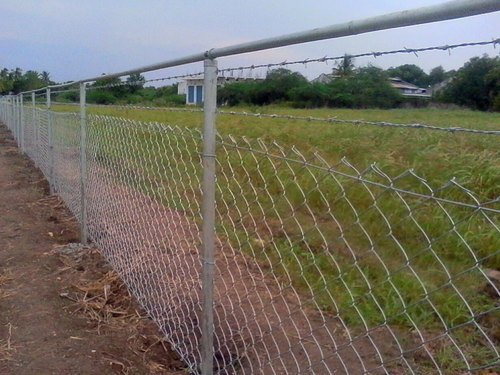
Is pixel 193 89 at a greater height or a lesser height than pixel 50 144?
greater

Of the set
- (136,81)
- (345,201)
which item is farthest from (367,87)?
(136,81)

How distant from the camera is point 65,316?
12.6ft

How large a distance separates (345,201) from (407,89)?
90 cm

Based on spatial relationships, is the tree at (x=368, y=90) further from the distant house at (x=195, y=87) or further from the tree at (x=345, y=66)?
the distant house at (x=195, y=87)

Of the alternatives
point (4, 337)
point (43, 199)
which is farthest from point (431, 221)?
point (43, 199)

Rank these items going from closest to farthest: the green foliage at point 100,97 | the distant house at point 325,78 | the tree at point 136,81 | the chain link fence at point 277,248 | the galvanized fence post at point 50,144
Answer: the distant house at point 325,78, the chain link fence at point 277,248, the tree at point 136,81, the green foliage at point 100,97, the galvanized fence post at point 50,144

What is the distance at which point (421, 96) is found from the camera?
5.30 feet

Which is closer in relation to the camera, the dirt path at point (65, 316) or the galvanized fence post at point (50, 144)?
the dirt path at point (65, 316)

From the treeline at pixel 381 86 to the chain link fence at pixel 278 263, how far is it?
0.27 m

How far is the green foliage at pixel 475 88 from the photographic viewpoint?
1530 mm

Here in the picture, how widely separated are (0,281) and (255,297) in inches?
78.3

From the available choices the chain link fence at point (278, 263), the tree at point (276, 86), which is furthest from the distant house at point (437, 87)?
the chain link fence at point (278, 263)

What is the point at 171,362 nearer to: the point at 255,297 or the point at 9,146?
the point at 255,297

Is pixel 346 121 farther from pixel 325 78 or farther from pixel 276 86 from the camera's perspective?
pixel 276 86
